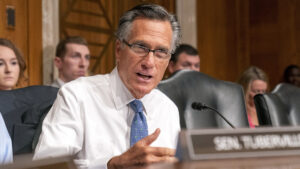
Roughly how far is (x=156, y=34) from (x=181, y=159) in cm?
112

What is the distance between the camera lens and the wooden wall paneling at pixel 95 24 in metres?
4.46

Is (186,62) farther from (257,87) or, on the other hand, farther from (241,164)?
(241,164)

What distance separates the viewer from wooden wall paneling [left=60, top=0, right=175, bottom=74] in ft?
14.6

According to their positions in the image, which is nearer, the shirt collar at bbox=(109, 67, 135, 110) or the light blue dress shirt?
the light blue dress shirt

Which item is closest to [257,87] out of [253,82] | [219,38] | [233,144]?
[253,82]

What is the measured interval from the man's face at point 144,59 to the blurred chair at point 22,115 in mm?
347

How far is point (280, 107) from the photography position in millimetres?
2062

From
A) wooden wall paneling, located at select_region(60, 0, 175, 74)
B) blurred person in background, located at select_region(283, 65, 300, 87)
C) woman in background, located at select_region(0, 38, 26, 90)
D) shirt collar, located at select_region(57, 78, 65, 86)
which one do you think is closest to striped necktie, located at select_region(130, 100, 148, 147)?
woman in background, located at select_region(0, 38, 26, 90)

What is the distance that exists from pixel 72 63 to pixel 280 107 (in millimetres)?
2170

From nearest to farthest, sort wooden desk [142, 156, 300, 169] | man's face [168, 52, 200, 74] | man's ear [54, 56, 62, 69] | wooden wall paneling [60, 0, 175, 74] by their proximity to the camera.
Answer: wooden desk [142, 156, 300, 169]
man's ear [54, 56, 62, 69]
man's face [168, 52, 200, 74]
wooden wall paneling [60, 0, 175, 74]

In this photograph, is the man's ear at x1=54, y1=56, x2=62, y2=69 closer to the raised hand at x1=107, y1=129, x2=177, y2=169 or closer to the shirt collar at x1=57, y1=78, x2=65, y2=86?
the shirt collar at x1=57, y1=78, x2=65, y2=86

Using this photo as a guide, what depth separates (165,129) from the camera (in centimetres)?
177

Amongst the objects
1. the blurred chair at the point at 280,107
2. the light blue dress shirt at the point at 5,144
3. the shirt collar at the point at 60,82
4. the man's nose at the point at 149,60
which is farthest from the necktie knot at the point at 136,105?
the shirt collar at the point at 60,82

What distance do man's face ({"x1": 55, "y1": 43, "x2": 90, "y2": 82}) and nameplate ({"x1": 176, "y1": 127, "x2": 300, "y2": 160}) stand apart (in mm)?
3319
